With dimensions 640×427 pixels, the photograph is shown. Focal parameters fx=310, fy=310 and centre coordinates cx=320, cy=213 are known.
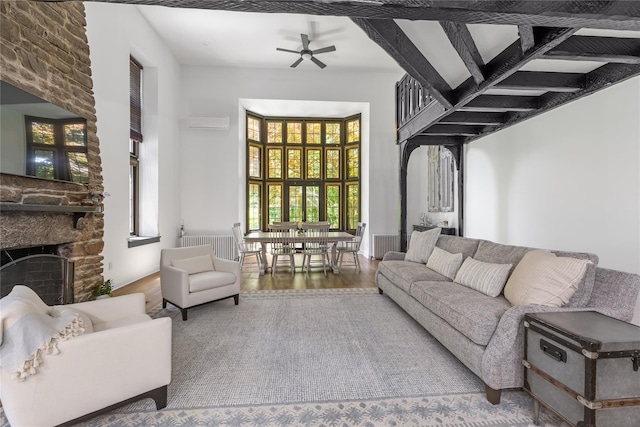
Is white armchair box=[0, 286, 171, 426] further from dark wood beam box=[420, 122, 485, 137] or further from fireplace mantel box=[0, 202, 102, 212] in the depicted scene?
dark wood beam box=[420, 122, 485, 137]

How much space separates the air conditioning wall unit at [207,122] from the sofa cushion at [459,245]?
5370 mm

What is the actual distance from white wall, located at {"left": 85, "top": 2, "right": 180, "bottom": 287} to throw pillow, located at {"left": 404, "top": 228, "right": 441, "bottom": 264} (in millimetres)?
4200

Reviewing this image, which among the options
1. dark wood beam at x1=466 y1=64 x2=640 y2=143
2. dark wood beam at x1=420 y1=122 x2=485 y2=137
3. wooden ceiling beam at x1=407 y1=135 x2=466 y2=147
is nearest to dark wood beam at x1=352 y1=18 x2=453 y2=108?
dark wood beam at x1=466 y1=64 x2=640 y2=143

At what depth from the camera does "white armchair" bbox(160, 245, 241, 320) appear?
3393 mm

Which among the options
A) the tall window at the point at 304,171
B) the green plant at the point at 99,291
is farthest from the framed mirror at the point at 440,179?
the green plant at the point at 99,291

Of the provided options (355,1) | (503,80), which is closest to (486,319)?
(355,1)

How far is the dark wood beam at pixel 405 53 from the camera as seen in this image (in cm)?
256

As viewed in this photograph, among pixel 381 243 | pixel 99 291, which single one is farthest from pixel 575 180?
pixel 99 291

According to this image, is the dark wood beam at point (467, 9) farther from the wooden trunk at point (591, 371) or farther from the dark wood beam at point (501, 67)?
the wooden trunk at point (591, 371)

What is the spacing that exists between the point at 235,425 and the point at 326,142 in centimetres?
794

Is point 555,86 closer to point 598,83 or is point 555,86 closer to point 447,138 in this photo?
point 598,83

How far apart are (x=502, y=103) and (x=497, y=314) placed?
272 cm

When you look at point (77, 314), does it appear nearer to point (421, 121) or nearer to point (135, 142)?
point (421, 121)

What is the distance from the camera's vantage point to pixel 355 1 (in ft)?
4.34
